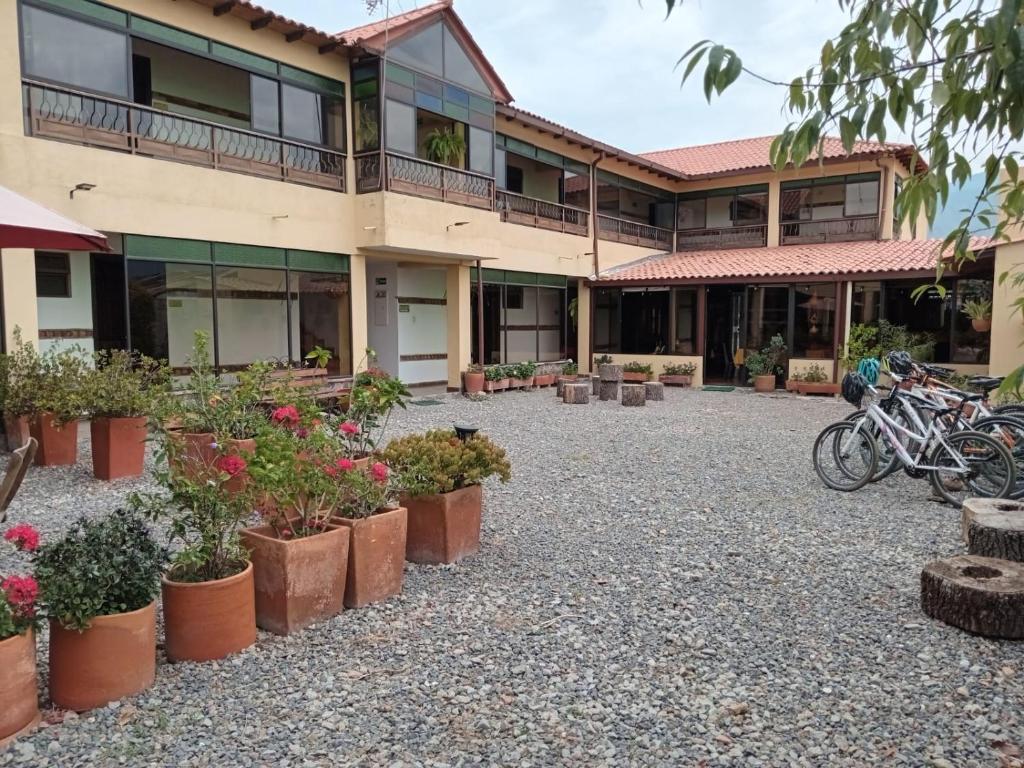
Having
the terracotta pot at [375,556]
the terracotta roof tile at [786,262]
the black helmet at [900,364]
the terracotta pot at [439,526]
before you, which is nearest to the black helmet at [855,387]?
the black helmet at [900,364]

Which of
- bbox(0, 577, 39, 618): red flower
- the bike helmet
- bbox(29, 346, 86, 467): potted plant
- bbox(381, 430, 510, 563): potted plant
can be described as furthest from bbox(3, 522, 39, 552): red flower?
the bike helmet

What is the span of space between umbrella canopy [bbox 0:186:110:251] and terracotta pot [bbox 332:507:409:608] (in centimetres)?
260

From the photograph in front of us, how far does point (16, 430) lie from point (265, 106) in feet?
21.1

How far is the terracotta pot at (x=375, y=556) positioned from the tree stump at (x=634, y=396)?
9.99m

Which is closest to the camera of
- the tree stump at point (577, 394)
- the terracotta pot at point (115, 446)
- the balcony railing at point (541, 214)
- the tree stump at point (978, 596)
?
the tree stump at point (978, 596)

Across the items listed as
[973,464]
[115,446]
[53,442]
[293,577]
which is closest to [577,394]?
[973,464]

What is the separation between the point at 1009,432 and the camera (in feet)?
21.7

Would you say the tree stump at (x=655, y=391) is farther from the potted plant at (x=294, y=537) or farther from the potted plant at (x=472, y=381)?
the potted plant at (x=294, y=537)

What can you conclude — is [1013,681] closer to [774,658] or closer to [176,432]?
[774,658]

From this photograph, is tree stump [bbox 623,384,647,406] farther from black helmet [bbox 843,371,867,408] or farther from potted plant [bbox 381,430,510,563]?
potted plant [bbox 381,430,510,563]

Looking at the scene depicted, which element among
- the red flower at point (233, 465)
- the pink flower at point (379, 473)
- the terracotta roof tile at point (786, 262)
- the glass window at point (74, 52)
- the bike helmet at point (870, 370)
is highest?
the glass window at point (74, 52)

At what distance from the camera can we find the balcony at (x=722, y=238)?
2056cm

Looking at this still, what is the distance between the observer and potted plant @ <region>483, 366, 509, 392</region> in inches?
614

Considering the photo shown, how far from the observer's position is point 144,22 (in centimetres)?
984
